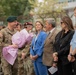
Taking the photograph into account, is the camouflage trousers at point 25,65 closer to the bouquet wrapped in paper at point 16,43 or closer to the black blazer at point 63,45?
the bouquet wrapped in paper at point 16,43

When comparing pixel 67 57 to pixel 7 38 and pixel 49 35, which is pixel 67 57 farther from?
pixel 7 38

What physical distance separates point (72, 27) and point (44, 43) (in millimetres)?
1100

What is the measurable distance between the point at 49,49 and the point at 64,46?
0.82m

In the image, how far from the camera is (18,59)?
8.73 metres

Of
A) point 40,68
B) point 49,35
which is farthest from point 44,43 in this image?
point 40,68

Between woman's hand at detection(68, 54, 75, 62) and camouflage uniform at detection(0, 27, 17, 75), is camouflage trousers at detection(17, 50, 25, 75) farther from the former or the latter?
woman's hand at detection(68, 54, 75, 62)

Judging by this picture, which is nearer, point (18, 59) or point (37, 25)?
point (37, 25)

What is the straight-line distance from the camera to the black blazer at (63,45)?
677cm

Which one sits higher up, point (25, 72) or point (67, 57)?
point (67, 57)

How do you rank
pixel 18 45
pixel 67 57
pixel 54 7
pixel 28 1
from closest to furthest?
pixel 67 57 < pixel 18 45 < pixel 54 7 < pixel 28 1

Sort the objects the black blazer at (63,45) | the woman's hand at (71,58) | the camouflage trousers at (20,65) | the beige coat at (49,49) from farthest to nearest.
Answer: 1. the camouflage trousers at (20,65)
2. the beige coat at (49,49)
3. the black blazer at (63,45)
4. the woman's hand at (71,58)

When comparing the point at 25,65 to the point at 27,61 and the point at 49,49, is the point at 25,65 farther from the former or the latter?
the point at 49,49

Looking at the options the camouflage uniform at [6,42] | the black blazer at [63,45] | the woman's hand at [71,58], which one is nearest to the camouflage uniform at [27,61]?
the camouflage uniform at [6,42]

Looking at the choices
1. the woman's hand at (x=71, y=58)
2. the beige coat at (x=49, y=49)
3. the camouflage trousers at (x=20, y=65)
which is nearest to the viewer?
the woman's hand at (x=71, y=58)
